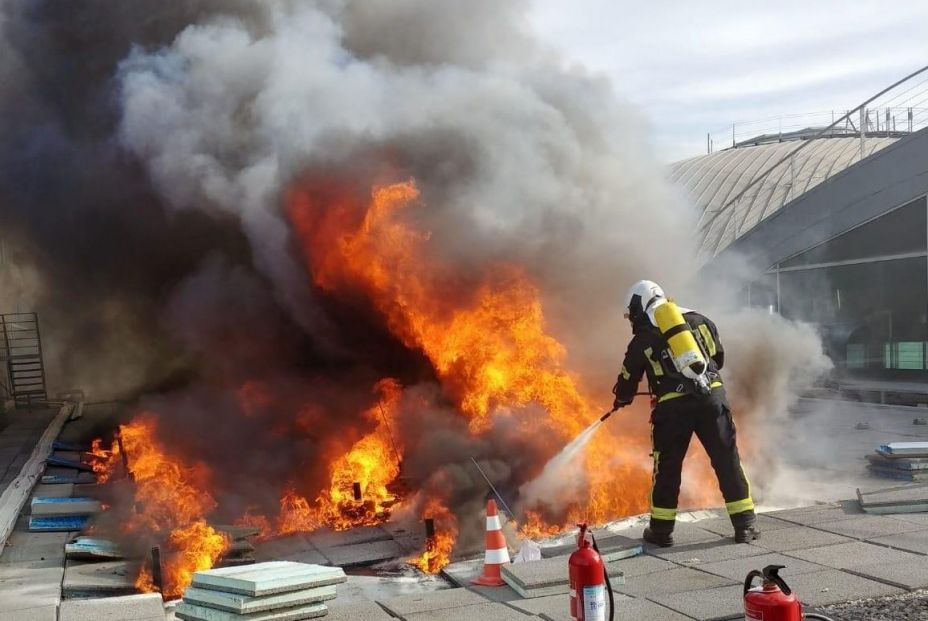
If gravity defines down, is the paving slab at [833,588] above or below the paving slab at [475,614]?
above

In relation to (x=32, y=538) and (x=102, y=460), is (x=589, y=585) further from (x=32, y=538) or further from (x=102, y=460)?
(x=102, y=460)

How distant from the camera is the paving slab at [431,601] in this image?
4.85 metres

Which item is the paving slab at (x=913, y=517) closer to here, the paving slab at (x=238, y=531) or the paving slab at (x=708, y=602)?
the paving slab at (x=708, y=602)

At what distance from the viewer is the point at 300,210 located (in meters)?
8.91

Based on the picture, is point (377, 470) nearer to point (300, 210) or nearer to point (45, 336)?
point (300, 210)

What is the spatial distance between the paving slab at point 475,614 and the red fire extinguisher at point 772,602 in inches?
62.6

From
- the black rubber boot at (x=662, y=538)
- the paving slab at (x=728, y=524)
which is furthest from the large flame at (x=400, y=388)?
the black rubber boot at (x=662, y=538)

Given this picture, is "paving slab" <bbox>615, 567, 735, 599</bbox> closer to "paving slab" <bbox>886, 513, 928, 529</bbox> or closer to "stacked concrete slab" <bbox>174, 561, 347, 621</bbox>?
"stacked concrete slab" <bbox>174, 561, 347, 621</bbox>

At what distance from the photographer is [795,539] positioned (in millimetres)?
5910

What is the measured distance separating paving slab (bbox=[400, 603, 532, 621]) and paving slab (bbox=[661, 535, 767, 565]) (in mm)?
1361

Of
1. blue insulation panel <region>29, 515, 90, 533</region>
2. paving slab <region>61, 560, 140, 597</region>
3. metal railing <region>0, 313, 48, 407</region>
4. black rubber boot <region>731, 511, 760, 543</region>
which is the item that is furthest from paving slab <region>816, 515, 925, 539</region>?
metal railing <region>0, 313, 48, 407</region>

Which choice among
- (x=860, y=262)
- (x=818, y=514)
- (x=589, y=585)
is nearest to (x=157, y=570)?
(x=589, y=585)

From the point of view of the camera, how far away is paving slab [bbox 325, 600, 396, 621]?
15.5ft

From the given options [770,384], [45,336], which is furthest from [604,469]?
[45,336]
